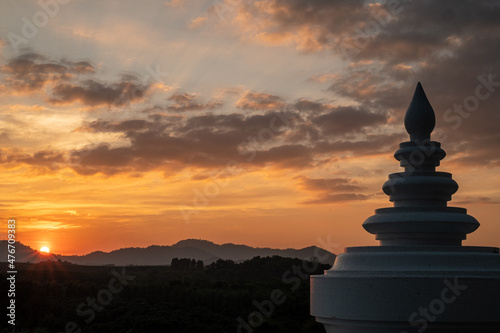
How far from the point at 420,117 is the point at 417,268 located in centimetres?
277

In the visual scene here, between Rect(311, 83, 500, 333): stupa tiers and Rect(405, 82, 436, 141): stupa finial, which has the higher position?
Rect(405, 82, 436, 141): stupa finial

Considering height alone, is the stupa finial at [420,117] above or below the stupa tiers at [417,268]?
above

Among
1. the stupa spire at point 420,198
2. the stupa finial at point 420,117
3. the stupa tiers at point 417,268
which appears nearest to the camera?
the stupa tiers at point 417,268

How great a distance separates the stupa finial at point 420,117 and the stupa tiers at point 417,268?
2 centimetres

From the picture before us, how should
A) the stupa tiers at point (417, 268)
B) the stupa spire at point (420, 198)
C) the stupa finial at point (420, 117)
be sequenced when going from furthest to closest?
the stupa finial at point (420, 117)
the stupa spire at point (420, 198)
the stupa tiers at point (417, 268)

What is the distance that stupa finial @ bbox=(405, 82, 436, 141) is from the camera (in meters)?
10.1

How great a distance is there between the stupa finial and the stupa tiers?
0.02 metres

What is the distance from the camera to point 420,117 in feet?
33.4

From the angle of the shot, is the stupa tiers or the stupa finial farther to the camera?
the stupa finial

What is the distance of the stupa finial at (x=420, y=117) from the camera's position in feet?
33.3

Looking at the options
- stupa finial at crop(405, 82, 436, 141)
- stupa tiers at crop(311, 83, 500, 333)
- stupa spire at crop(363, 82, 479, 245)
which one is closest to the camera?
stupa tiers at crop(311, 83, 500, 333)

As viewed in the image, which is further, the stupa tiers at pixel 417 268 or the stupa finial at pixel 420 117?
the stupa finial at pixel 420 117

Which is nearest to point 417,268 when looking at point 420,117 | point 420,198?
point 420,198

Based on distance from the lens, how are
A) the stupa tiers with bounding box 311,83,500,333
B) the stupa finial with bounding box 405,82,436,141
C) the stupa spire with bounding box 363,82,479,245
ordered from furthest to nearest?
1. the stupa finial with bounding box 405,82,436,141
2. the stupa spire with bounding box 363,82,479,245
3. the stupa tiers with bounding box 311,83,500,333
